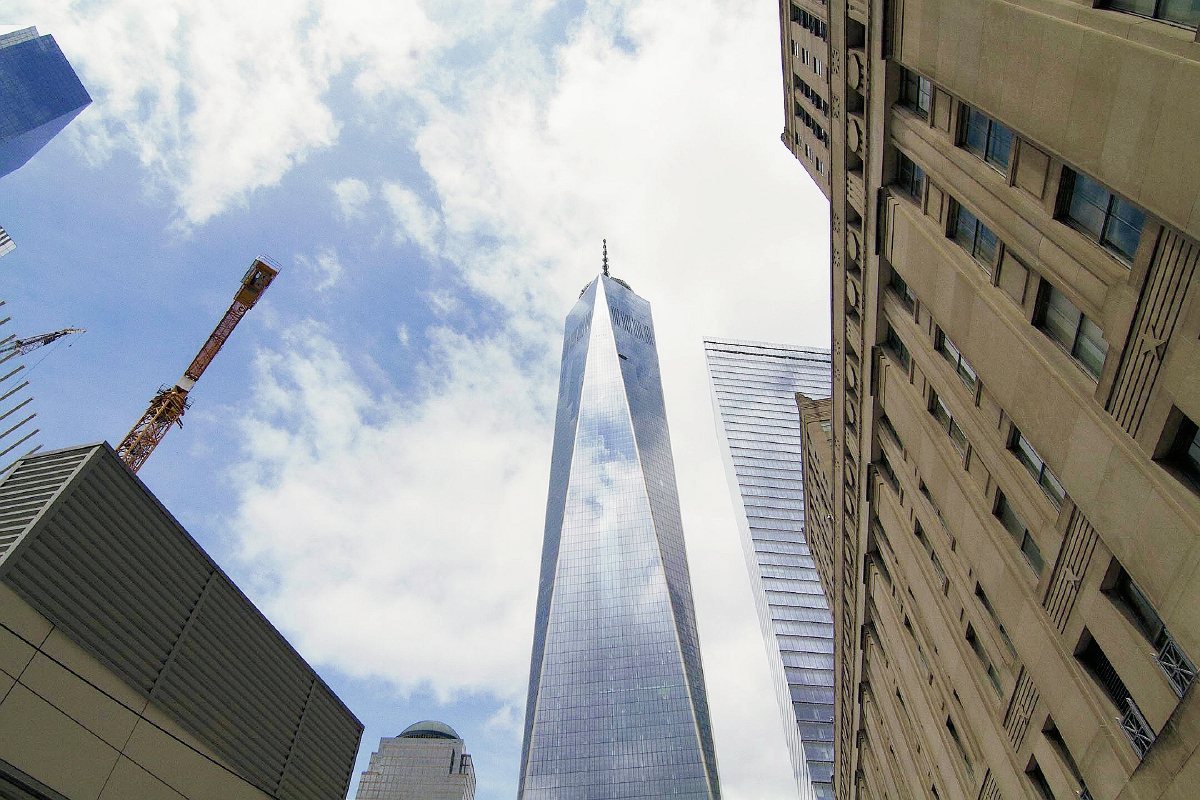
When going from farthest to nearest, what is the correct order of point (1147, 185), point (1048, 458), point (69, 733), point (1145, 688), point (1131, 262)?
1. point (69, 733)
2. point (1048, 458)
3. point (1145, 688)
4. point (1131, 262)
5. point (1147, 185)

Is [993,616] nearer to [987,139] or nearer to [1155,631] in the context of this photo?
[1155,631]

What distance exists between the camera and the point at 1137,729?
1427 centimetres

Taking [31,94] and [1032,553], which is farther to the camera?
[31,94]

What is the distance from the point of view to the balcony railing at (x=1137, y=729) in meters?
13.9

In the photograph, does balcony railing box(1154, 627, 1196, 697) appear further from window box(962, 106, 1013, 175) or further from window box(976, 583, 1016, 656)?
window box(962, 106, 1013, 175)

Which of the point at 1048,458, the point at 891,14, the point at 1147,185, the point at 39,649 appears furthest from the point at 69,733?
the point at 891,14

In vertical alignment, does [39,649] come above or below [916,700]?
below

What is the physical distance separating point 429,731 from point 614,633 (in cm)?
7111

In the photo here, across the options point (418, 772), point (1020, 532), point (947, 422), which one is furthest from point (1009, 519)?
point (418, 772)

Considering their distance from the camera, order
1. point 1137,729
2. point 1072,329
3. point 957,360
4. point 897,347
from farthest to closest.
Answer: point 897,347
point 957,360
point 1072,329
point 1137,729

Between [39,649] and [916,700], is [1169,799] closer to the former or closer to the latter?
[916,700]

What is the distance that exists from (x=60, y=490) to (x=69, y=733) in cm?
733

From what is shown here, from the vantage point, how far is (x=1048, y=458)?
15.1 m

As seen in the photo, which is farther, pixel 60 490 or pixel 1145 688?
pixel 60 490
